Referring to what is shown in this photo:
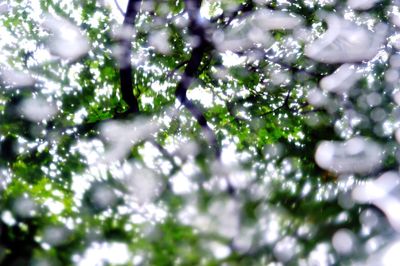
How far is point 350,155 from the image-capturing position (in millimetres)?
4324

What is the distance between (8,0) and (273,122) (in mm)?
6277

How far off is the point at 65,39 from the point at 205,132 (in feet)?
11.1

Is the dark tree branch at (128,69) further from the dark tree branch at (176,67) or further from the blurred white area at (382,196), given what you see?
the blurred white area at (382,196)

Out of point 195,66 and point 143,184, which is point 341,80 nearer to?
point 195,66

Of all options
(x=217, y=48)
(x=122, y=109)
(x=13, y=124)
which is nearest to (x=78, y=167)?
(x=13, y=124)

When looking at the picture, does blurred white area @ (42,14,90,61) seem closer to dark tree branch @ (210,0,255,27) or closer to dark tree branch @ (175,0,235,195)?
dark tree branch @ (175,0,235,195)

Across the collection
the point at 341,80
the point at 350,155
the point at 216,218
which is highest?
the point at 341,80

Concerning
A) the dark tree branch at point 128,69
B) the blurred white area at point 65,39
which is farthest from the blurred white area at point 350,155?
the blurred white area at point 65,39

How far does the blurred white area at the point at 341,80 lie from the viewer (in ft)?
21.7

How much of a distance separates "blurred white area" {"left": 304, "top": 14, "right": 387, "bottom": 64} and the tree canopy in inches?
1.0

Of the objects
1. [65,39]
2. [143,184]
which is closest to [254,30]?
[65,39]

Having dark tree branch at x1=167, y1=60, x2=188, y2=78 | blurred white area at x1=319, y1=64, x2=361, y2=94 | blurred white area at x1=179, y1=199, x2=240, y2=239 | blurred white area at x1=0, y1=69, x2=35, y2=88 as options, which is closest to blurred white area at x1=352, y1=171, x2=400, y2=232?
blurred white area at x1=179, y1=199, x2=240, y2=239

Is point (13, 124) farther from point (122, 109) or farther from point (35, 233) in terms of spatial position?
point (35, 233)

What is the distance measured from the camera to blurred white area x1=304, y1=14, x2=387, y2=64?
6.75 m
